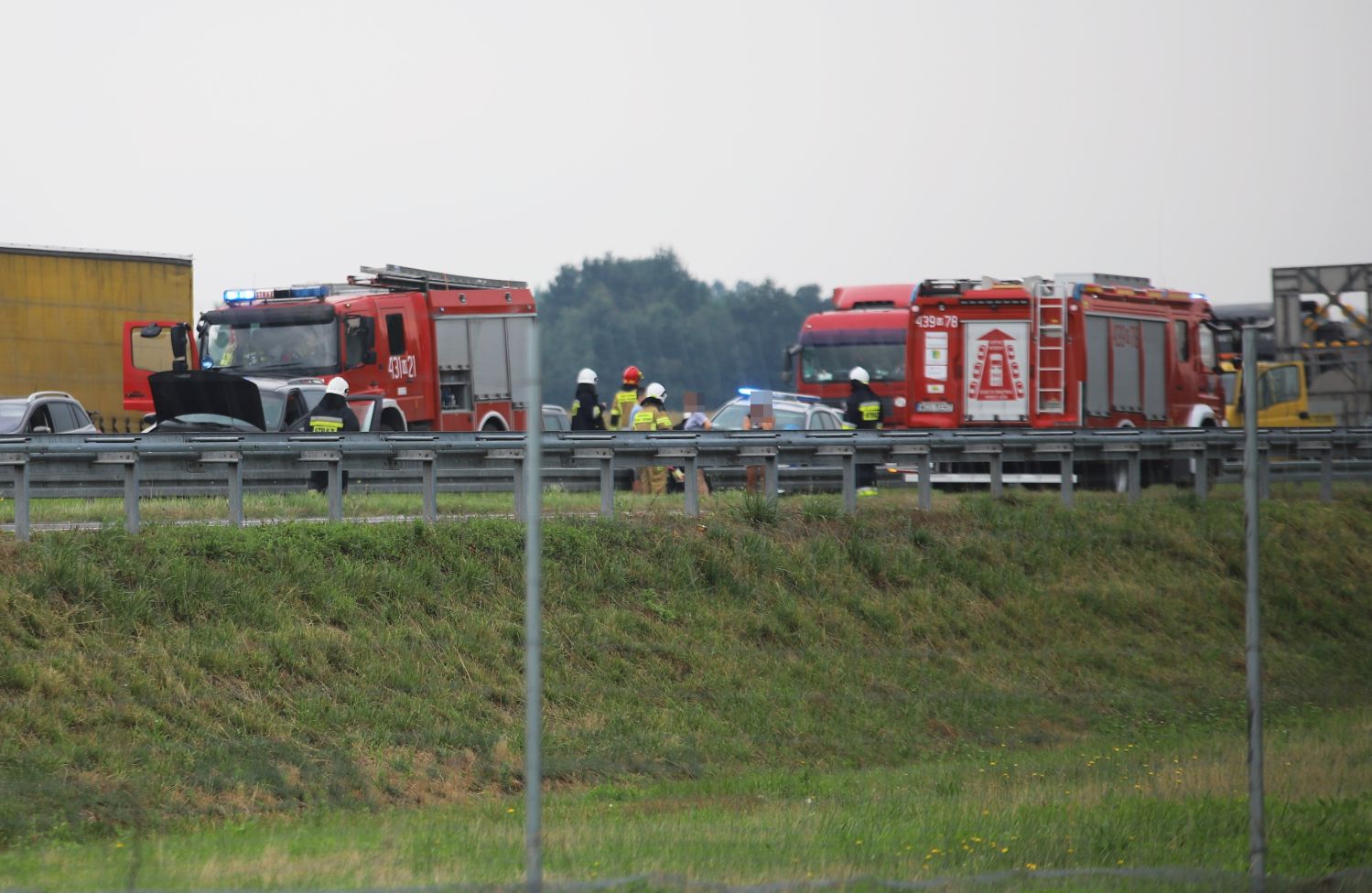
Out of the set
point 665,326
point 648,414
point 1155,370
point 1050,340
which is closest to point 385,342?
point 648,414

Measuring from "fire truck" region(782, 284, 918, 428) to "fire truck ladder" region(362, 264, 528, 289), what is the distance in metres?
6.02

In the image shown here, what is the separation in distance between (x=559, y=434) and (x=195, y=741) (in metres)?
7.10

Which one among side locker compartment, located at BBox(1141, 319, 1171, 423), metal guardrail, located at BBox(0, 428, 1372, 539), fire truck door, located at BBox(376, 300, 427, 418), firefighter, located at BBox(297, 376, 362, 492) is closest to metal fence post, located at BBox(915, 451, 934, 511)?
metal guardrail, located at BBox(0, 428, 1372, 539)

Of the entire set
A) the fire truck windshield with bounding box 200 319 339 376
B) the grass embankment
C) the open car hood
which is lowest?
the grass embankment

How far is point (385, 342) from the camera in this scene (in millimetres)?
26797

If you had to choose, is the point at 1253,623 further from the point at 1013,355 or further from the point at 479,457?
the point at 1013,355

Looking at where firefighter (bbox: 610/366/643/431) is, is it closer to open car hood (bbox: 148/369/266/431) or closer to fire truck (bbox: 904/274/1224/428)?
open car hood (bbox: 148/369/266/431)

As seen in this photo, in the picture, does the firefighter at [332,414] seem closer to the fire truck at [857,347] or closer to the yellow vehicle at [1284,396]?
the fire truck at [857,347]

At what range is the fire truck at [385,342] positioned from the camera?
86.2 feet

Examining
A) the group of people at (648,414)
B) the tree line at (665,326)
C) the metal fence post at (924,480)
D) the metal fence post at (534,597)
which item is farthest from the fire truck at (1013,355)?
the tree line at (665,326)

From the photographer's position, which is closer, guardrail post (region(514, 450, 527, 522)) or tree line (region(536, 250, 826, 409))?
guardrail post (region(514, 450, 527, 522))

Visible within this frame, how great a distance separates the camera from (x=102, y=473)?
15297mm

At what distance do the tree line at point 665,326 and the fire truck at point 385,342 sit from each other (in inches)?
2492

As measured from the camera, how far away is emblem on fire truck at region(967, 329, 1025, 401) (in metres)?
31.3
